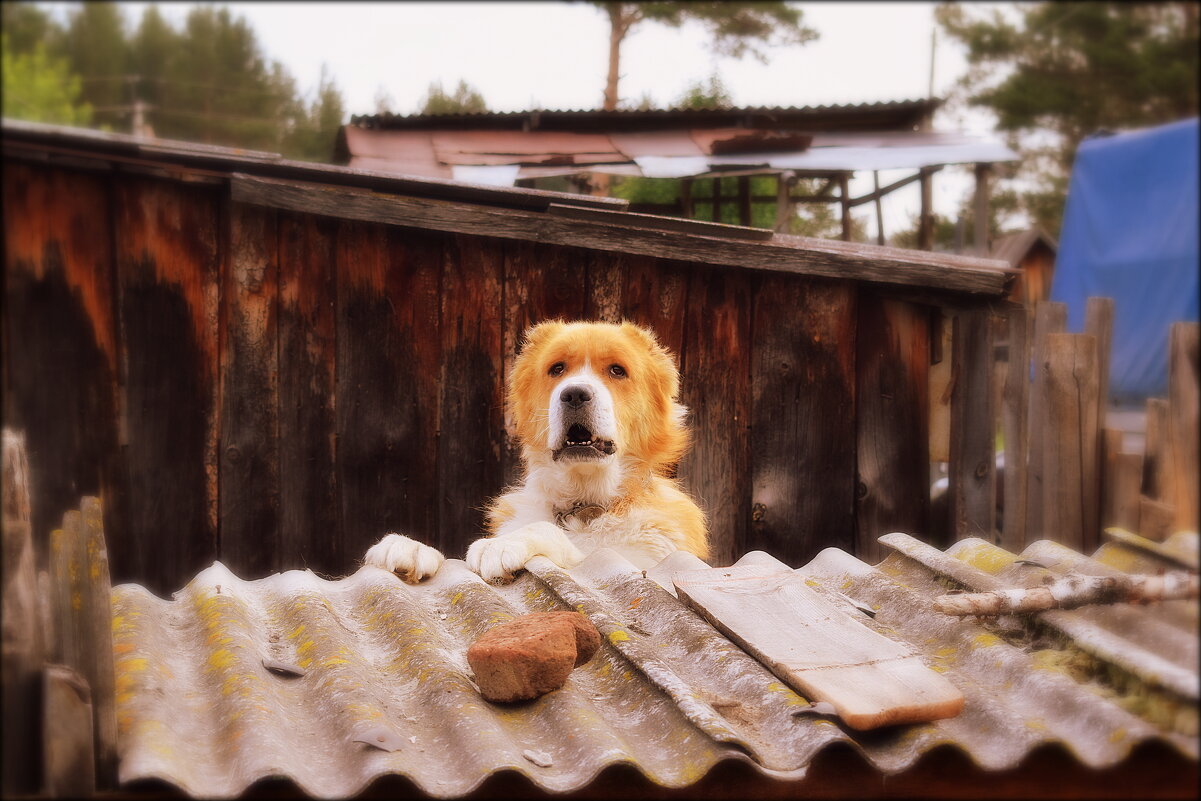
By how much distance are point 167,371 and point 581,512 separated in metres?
1.87

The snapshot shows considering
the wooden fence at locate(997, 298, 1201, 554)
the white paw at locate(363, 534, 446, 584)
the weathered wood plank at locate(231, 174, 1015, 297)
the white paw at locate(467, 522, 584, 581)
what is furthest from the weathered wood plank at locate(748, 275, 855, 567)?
the white paw at locate(363, 534, 446, 584)

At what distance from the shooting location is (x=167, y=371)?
4.03 m

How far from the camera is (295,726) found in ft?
7.48

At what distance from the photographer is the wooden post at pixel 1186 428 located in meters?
1.65

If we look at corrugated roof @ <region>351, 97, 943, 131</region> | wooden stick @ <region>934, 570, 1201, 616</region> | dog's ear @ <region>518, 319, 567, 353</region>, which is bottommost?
wooden stick @ <region>934, 570, 1201, 616</region>

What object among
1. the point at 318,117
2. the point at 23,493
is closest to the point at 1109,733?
the point at 23,493

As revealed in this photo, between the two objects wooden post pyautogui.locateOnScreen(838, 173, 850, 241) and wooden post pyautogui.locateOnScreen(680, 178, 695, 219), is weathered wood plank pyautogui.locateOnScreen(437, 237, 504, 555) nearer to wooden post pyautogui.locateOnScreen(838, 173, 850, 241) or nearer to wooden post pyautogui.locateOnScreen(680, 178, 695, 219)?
wooden post pyautogui.locateOnScreen(680, 178, 695, 219)

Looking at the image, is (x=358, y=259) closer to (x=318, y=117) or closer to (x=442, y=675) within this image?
(x=442, y=675)

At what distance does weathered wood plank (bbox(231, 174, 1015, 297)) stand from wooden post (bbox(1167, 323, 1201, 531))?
2.83 meters

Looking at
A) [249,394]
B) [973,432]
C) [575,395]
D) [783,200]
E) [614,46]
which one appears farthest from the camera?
[614,46]

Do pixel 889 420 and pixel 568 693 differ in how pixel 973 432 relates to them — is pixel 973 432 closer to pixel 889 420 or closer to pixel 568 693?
pixel 889 420

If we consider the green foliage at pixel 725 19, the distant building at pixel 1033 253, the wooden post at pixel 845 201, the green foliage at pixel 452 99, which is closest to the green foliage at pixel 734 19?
the green foliage at pixel 725 19

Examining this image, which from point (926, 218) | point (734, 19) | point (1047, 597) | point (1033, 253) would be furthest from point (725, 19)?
point (1033, 253)

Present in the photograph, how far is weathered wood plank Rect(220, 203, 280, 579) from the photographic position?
416 cm
